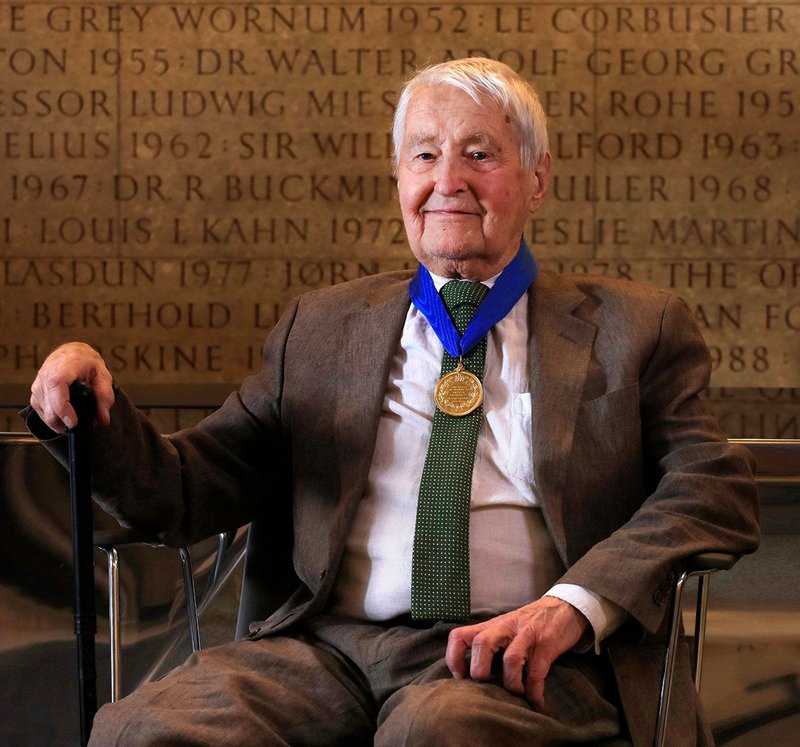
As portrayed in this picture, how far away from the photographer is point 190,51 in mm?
7383

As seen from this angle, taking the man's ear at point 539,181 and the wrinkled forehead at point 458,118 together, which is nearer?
Answer: the wrinkled forehead at point 458,118

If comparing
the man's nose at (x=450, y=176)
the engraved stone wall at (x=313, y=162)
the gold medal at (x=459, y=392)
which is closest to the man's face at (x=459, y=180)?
the man's nose at (x=450, y=176)

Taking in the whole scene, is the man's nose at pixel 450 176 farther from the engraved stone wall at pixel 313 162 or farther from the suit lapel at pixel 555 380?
the engraved stone wall at pixel 313 162

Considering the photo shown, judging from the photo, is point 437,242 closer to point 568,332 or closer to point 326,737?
point 568,332

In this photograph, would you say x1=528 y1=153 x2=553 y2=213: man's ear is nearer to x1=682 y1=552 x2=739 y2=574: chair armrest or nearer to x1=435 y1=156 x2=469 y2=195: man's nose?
x1=435 y1=156 x2=469 y2=195: man's nose

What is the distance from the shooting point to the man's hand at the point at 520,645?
1.96 m

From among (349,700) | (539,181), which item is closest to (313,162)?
(539,181)

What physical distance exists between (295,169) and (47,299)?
154cm

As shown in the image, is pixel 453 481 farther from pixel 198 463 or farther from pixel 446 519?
pixel 198 463

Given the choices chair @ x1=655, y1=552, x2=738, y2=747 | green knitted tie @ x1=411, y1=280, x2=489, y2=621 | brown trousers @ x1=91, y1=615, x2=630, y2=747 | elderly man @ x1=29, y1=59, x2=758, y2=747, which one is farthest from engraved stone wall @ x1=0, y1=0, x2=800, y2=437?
chair @ x1=655, y1=552, x2=738, y2=747

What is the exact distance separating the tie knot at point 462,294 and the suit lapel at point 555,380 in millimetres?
101

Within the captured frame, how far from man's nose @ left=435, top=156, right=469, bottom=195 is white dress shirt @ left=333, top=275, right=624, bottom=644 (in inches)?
10.1

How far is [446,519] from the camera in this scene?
87.5 inches

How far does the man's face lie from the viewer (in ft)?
7.98
